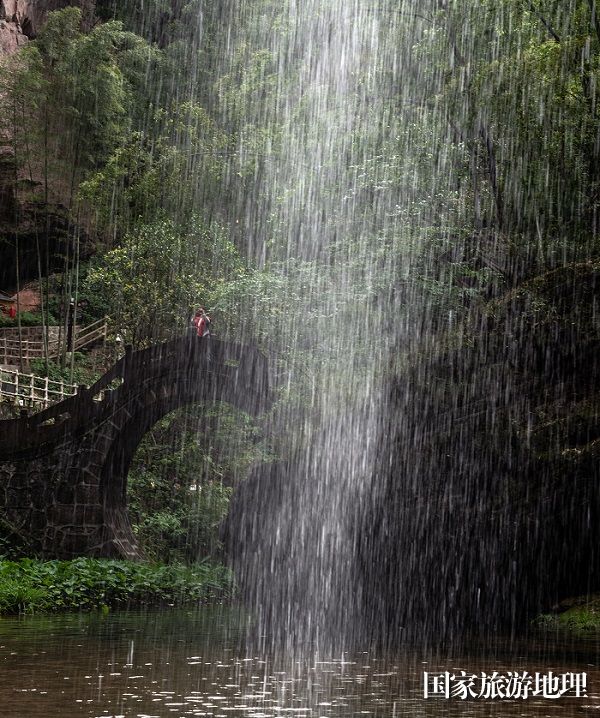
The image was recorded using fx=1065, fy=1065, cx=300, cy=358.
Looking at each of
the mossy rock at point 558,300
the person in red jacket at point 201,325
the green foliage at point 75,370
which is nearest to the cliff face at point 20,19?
the green foliage at point 75,370

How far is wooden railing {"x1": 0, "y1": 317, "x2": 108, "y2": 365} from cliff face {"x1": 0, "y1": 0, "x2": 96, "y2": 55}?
9.32m

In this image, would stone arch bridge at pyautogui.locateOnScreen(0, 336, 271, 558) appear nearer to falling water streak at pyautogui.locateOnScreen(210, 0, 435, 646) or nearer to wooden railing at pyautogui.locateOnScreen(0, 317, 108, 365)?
falling water streak at pyautogui.locateOnScreen(210, 0, 435, 646)

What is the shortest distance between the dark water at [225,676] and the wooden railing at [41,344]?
22.7 metres

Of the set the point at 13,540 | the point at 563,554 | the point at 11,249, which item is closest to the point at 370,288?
the point at 563,554

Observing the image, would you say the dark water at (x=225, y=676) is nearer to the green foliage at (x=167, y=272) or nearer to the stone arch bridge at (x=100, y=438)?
the stone arch bridge at (x=100, y=438)

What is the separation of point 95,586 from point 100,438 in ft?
13.9

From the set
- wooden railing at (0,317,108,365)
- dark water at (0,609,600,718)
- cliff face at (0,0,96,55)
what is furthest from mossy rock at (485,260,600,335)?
cliff face at (0,0,96,55)

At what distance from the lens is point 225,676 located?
8.40 m

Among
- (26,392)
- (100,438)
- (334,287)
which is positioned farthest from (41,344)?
(334,287)

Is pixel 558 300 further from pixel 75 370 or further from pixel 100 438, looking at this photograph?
pixel 75 370

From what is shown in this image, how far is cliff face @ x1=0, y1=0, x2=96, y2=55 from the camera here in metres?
35.8

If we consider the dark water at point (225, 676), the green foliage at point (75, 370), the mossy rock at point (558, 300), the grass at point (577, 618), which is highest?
the green foliage at point (75, 370)

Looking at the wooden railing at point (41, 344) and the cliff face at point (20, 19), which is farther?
the cliff face at point (20, 19)

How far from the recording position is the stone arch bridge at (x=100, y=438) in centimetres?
2009
